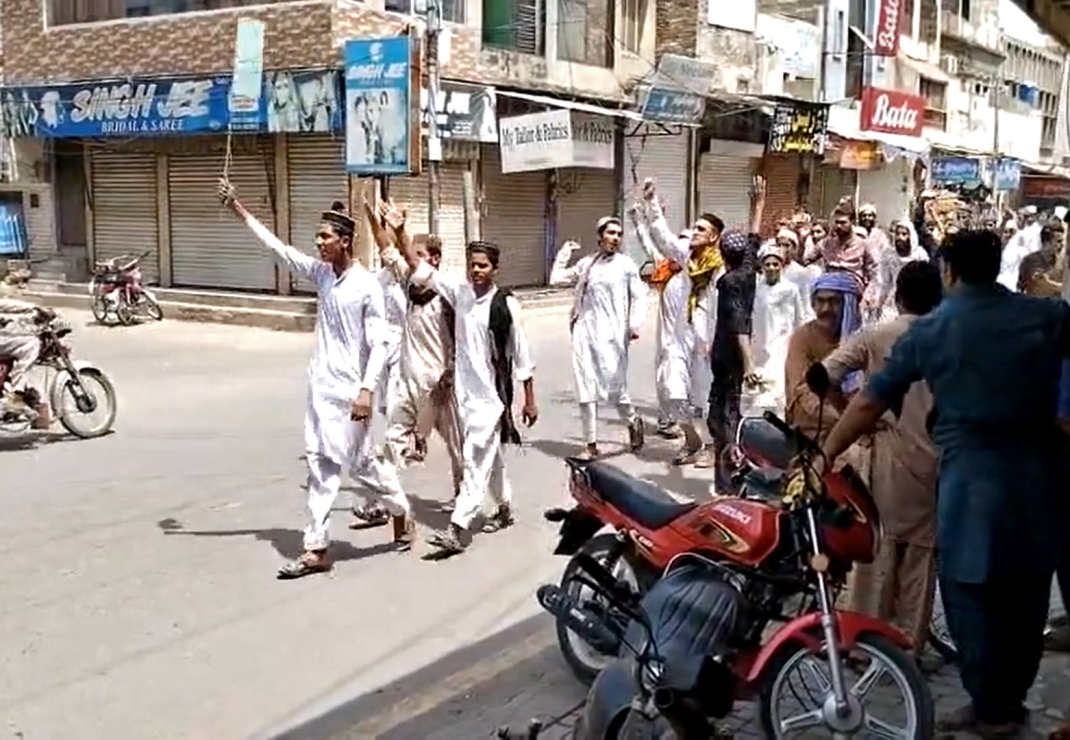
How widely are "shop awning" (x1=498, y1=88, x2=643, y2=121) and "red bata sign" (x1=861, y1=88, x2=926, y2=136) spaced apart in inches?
362

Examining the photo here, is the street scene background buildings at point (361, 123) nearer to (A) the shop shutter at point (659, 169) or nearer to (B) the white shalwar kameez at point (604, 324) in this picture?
(A) the shop shutter at point (659, 169)

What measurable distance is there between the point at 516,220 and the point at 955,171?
20.3 metres

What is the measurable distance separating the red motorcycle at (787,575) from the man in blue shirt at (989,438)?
0.62 ft

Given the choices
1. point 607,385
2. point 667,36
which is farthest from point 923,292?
point 667,36

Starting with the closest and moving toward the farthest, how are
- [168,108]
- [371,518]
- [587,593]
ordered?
[587,593]
[371,518]
[168,108]

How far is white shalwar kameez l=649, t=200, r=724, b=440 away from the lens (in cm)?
880

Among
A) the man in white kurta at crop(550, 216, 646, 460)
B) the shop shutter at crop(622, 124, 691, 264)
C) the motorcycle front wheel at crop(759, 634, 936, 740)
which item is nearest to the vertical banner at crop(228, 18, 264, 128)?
the shop shutter at crop(622, 124, 691, 264)

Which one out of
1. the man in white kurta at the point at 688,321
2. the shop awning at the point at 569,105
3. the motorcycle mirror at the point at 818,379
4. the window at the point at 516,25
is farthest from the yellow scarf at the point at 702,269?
the window at the point at 516,25

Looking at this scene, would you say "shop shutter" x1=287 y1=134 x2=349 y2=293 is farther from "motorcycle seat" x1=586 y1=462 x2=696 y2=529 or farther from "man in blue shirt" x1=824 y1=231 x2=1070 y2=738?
"man in blue shirt" x1=824 y1=231 x2=1070 y2=738

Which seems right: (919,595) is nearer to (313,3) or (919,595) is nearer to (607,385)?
(607,385)

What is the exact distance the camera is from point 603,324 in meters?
9.14

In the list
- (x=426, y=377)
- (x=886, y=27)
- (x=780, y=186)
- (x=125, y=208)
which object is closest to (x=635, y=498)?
(x=426, y=377)

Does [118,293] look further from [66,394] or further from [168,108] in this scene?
[66,394]

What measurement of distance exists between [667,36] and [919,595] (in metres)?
21.4
